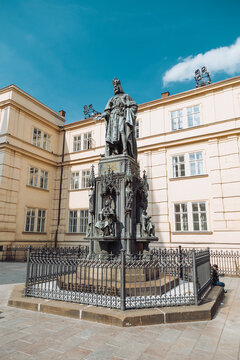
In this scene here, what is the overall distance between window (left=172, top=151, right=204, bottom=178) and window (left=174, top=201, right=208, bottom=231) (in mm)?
2256

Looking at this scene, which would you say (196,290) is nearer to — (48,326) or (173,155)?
(48,326)

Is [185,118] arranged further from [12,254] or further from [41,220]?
[12,254]

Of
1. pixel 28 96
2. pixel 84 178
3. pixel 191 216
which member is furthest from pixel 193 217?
pixel 28 96

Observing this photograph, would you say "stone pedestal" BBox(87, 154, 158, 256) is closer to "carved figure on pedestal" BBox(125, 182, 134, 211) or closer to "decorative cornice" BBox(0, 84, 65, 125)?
"carved figure on pedestal" BBox(125, 182, 134, 211)

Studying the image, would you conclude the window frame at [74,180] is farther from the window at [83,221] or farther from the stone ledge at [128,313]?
the stone ledge at [128,313]

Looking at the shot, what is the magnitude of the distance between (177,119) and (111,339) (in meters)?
17.6

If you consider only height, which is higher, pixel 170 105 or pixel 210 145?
pixel 170 105

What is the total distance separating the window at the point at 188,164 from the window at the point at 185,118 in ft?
7.76

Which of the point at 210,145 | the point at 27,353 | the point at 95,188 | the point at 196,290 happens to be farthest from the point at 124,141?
the point at 210,145

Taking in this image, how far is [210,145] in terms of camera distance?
1741 cm

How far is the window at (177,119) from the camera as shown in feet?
62.8

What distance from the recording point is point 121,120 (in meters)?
8.77

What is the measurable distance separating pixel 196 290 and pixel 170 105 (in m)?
16.6

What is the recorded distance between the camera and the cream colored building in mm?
16578
